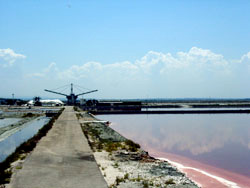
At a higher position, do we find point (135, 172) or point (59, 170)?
point (59, 170)

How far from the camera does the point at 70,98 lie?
140 m

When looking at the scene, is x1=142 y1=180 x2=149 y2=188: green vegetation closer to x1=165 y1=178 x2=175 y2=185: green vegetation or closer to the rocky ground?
the rocky ground

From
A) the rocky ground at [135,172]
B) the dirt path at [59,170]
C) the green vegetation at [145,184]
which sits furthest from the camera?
the rocky ground at [135,172]

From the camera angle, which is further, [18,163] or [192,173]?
[192,173]

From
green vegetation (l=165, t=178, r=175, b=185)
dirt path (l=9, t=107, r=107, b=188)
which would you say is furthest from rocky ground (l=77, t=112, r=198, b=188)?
dirt path (l=9, t=107, r=107, b=188)

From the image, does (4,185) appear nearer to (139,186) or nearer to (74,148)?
(139,186)

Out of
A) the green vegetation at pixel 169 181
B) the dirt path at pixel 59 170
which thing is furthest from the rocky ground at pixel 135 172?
the dirt path at pixel 59 170

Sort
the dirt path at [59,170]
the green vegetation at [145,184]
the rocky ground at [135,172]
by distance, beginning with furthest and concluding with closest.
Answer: the rocky ground at [135,172] < the green vegetation at [145,184] < the dirt path at [59,170]

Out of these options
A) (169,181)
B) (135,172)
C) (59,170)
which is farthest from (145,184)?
(59,170)

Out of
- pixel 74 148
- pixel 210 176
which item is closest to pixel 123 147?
pixel 74 148

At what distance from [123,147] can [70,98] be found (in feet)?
396

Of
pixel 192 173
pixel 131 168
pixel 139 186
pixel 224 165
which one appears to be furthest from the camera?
pixel 224 165

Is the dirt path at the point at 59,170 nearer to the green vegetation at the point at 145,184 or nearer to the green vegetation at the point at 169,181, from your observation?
the green vegetation at the point at 145,184

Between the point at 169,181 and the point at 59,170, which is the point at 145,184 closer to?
the point at 169,181
